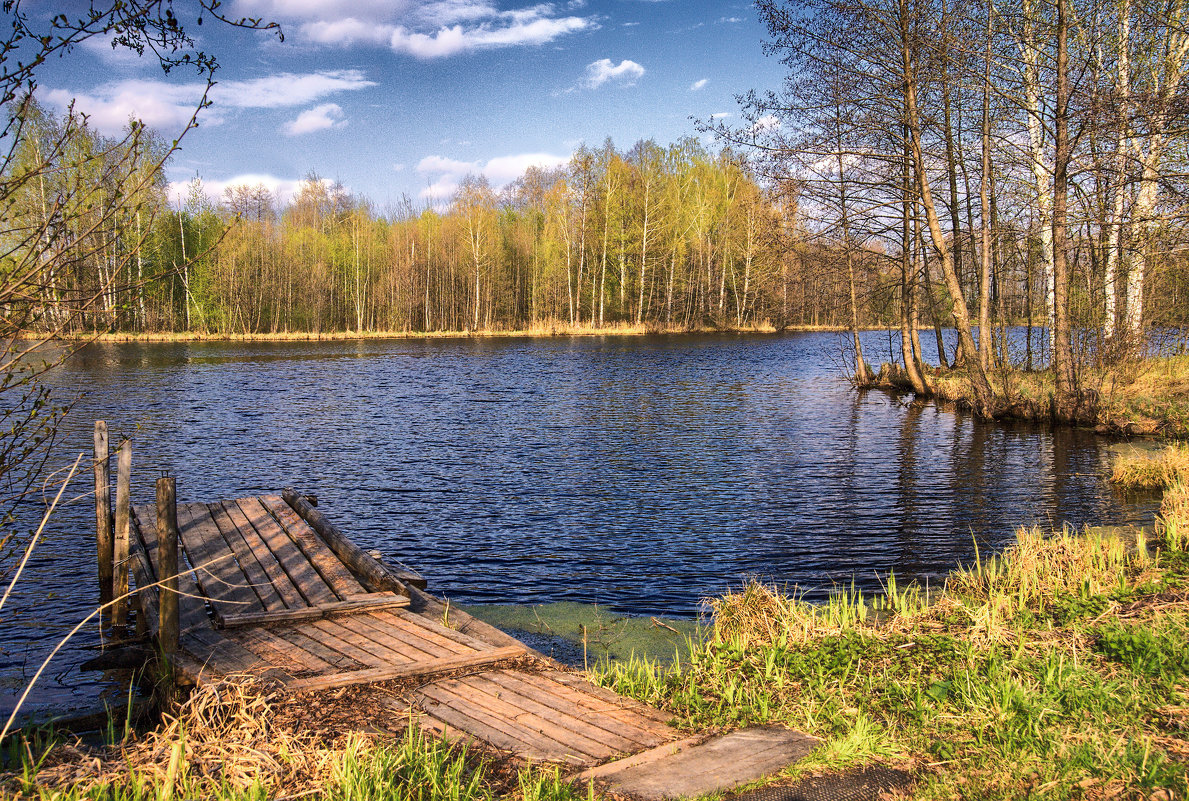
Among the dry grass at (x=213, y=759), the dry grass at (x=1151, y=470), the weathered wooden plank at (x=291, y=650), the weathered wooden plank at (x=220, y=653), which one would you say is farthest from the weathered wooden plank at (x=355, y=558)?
the dry grass at (x=1151, y=470)

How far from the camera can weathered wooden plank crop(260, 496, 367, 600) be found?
7137 millimetres

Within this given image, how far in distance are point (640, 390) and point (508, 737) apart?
76.9ft

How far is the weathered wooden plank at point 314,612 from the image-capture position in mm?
6273

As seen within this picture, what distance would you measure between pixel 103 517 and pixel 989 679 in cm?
836

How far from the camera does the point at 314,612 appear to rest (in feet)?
21.2

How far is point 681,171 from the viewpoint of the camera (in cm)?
6419

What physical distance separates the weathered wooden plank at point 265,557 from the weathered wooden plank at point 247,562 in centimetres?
3

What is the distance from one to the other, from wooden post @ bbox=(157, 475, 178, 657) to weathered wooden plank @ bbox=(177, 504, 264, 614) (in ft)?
0.91

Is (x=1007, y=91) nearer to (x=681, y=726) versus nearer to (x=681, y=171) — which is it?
(x=681, y=726)

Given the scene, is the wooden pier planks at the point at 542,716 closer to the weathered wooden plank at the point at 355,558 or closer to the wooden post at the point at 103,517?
the weathered wooden plank at the point at 355,558

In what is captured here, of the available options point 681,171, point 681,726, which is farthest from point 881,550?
point 681,171

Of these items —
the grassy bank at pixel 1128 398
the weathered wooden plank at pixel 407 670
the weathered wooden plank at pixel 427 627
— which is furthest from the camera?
the grassy bank at pixel 1128 398

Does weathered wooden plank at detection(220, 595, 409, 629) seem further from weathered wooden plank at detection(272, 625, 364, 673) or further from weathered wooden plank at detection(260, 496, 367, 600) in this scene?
weathered wooden plank at detection(260, 496, 367, 600)

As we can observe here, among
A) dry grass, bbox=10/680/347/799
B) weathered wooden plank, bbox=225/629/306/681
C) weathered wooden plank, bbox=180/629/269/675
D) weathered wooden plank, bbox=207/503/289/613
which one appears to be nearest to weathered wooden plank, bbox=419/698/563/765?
dry grass, bbox=10/680/347/799
